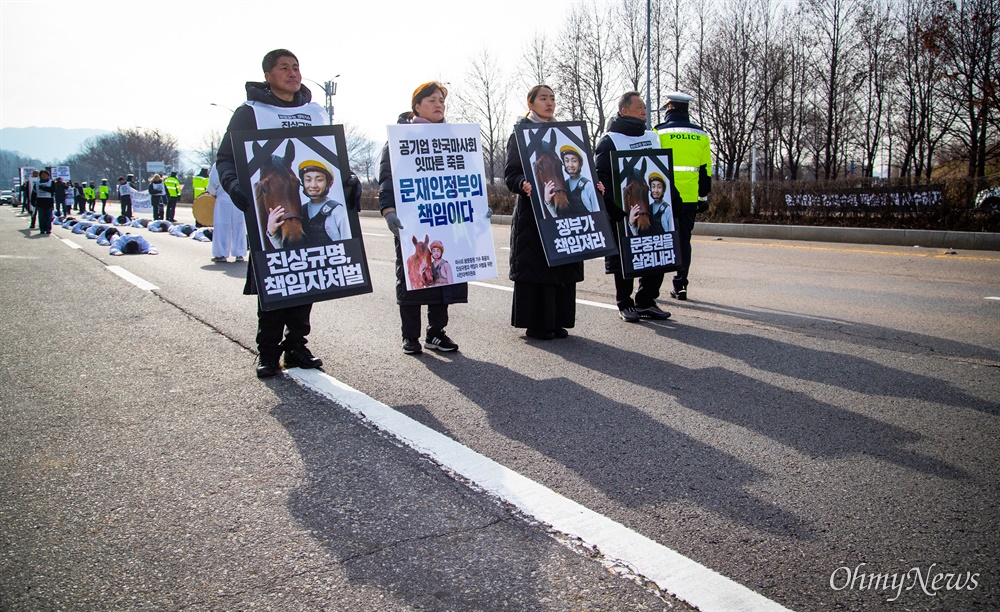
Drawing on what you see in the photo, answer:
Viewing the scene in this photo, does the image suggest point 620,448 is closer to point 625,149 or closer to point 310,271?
point 310,271

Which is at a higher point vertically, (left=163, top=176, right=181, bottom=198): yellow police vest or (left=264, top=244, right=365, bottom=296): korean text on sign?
(left=163, top=176, right=181, bottom=198): yellow police vest

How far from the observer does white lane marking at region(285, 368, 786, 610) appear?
2287 mm

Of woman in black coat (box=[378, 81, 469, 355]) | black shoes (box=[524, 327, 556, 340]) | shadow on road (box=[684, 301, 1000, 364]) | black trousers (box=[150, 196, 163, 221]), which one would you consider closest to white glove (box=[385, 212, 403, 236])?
woman in black coat (box=[378, 81, 469, 355])

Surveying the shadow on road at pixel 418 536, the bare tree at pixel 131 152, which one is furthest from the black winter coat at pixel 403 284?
the bare tree at pixel 131 152

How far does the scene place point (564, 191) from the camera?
19.7 feet

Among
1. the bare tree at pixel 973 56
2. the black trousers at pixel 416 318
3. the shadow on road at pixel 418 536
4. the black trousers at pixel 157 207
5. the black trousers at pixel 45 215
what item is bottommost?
the shadow on road at pixel 418 536

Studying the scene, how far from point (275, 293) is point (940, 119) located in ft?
105

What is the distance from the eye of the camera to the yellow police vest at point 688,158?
24.2ft

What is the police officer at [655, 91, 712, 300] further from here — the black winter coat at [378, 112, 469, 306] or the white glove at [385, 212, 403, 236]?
the white glove at [385, 212, 403, 236]

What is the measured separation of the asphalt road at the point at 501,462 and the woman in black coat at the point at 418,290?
233mm

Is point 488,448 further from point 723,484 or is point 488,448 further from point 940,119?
point 940,119

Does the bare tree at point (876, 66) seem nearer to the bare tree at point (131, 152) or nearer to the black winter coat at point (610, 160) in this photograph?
the black winter coat at point (610, 160)

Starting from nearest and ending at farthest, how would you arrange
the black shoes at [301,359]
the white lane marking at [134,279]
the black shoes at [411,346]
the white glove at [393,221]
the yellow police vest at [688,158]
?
the black shoes at [301,359]
the white glove at [393,221]
the black shoes at [411,346]
the yellow police vest at [688,158]
the white lane marking at [134,279]

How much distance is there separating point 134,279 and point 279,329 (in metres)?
6.16
